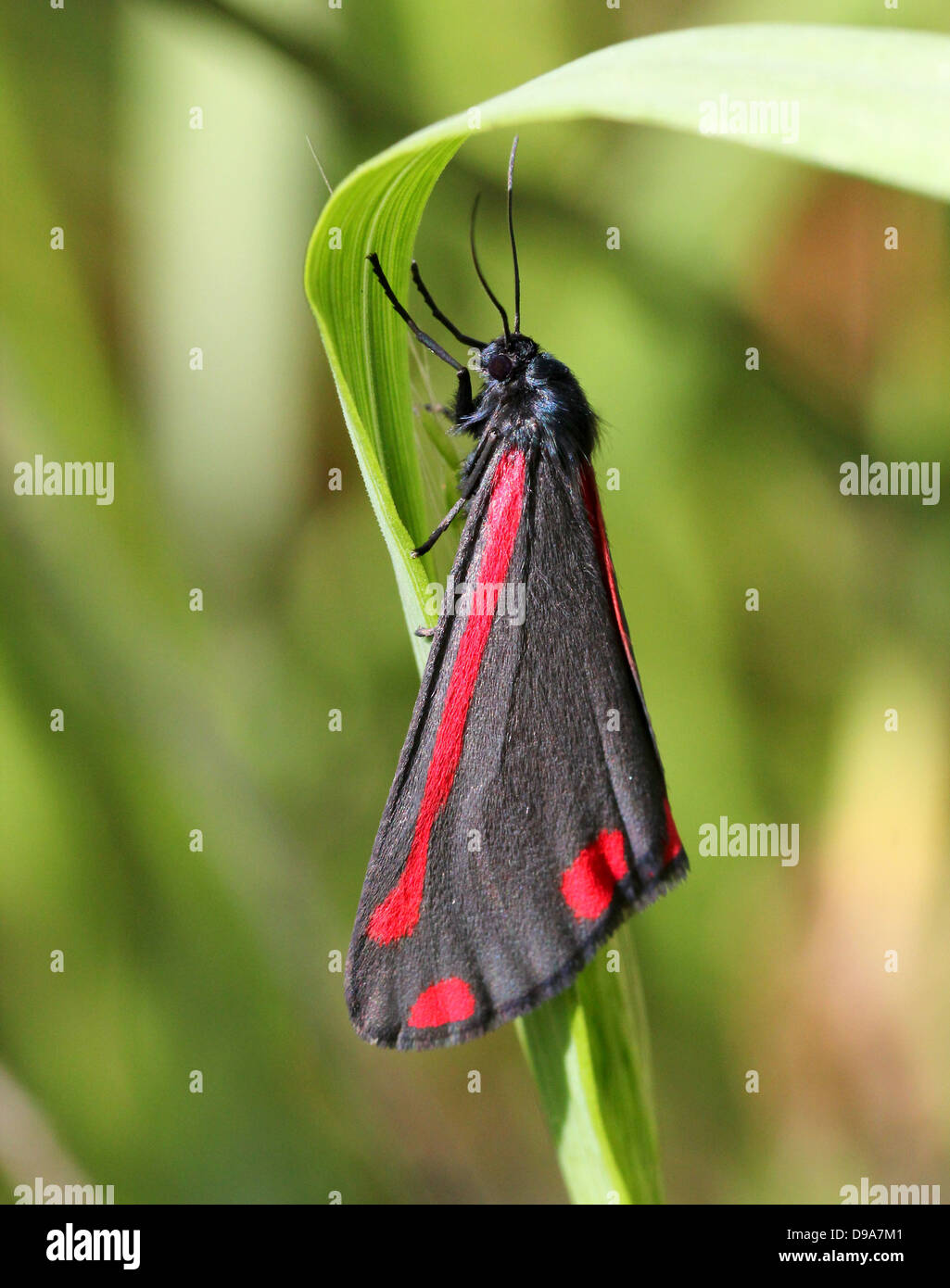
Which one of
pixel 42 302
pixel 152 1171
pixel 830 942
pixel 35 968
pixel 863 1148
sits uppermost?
pixel 42 302

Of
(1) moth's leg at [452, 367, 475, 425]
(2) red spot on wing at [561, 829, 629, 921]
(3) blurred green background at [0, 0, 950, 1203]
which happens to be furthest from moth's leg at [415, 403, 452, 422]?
(2) red spot on wing at [561, 829, 629, 921]

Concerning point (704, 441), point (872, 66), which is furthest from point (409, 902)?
point (704, 441)

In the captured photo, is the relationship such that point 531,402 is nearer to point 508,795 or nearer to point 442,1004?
point 508,795

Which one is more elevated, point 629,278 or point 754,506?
point 629,278

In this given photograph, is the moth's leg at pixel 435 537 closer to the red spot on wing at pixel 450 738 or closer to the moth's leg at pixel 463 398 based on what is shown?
the red spot on wing at pixel 450 738

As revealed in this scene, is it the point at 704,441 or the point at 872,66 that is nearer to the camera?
the point at 872,66

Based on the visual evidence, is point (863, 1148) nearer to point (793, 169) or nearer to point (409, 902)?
point (409, 902)

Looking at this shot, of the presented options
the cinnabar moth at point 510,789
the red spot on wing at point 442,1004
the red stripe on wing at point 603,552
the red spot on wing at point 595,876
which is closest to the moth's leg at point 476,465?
the cinnabar moth at point 510,789
